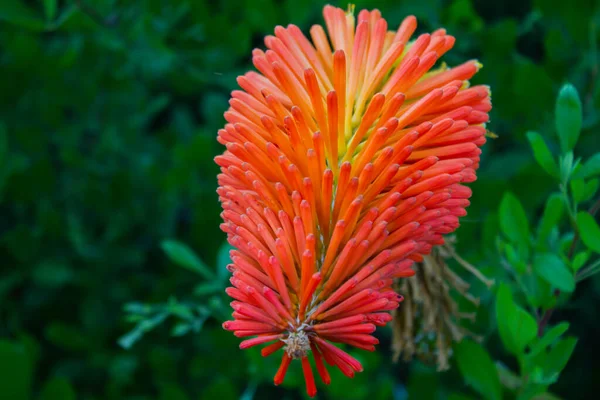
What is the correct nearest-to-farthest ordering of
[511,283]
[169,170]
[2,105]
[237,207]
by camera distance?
[237,207]
[511,283]
[169,170]
[2,105]

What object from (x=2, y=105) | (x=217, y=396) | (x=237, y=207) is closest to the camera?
(x=237, y=207)

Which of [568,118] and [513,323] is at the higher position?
[568,118]

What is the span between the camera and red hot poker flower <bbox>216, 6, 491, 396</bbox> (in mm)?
805

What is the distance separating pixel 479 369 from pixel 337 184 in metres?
0.54

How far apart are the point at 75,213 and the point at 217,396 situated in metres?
0.75

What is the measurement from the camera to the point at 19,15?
6.12 feet

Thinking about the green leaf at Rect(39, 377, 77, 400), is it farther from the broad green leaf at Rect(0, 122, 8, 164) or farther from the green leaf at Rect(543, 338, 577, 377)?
the green leaf at Rect(543, 338, 577, 377)

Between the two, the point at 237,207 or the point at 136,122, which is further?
the point at 136,122

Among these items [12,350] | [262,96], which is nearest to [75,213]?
[12,350]

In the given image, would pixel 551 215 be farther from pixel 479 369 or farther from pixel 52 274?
pixel 52 274

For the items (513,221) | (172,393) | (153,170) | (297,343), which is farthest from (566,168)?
(153,170)

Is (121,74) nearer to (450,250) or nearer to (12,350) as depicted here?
(12,350)

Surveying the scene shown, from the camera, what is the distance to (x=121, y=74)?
6.79 ft

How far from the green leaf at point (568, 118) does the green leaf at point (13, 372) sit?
55.4 inches
